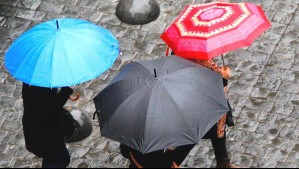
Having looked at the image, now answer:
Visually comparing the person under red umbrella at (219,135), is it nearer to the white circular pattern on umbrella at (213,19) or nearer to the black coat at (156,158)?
the black coat at (156,158)

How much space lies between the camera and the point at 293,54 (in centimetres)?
956

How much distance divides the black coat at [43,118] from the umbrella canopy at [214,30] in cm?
138

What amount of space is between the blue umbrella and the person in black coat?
0.20 metres

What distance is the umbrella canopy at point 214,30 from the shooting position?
6926 millimetres

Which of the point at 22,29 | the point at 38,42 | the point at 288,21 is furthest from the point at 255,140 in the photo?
the point at 22,29

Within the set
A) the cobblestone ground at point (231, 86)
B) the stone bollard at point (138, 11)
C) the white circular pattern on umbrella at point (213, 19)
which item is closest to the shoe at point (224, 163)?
the cobblestone ground at point (231, 86)

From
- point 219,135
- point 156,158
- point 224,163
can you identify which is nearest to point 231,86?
point 224,163

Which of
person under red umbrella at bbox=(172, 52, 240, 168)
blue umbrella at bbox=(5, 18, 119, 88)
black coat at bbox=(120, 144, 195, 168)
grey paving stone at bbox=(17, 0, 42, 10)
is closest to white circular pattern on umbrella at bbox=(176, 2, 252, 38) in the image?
person under red umbrella at bbox=(172, 52, 240, 168)

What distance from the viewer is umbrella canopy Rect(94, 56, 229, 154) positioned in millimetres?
6094

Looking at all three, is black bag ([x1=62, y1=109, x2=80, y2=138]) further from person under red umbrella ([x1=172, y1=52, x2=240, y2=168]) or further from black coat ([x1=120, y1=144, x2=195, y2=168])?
person under red umbrella ([x1=172, y1=52, x2=240, y2=168])

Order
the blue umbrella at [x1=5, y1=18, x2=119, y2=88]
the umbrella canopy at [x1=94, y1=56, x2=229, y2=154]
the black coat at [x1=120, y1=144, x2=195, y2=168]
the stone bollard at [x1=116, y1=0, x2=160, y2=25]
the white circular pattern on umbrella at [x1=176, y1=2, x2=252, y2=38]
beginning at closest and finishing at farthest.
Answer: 1. the umbrella canopy at [x1=94, y1=56, x2=229, y2=154]
2. the black coat at [x1=120, y1=144, x2=195, y2=168]
3. the blue umbrella at [x1=5, y1=18, x2=119, y2=88]
4. the white circular pattern on umbrella at [x1=176, y1=2, x2=252, y2=38]
5. the stone bollard at [x1=116, y1=0, x2=160, y2=25]

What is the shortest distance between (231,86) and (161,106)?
128 inches

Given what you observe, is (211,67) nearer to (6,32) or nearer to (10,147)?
(10,147)

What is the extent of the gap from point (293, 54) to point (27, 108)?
436 centimetres
